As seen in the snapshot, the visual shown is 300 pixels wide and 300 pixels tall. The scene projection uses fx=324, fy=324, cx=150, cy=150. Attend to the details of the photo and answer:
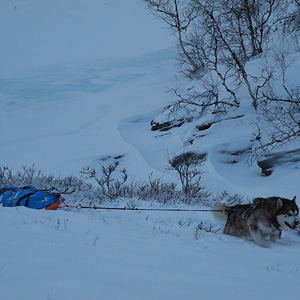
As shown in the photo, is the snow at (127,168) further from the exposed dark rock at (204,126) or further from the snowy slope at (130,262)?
the exposed dark rock at (204,126)

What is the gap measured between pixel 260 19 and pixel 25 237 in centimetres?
1933

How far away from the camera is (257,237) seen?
4762 millimetres

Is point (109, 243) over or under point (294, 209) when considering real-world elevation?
over

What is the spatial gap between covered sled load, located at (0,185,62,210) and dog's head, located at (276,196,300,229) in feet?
13.0

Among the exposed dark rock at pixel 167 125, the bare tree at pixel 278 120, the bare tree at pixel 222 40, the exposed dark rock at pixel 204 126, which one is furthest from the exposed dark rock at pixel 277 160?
the exposed dark rock at pixel 167 125

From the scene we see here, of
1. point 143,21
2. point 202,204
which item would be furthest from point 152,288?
point 143,21

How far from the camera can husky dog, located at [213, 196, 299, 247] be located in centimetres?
464

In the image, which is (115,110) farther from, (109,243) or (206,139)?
(109,243)

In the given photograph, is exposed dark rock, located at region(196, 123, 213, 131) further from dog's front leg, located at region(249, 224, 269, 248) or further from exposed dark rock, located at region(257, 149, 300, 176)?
dog's front leg, located at region(249, 224, 269, 248)

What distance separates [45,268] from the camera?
2.60m

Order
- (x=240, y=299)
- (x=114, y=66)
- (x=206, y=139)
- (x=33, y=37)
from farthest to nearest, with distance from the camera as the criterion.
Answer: (x=33, y=37)
(x=114, y=66)
(x=206, y=139)
(x=240, y=299)

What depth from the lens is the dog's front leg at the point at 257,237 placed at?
186 inches

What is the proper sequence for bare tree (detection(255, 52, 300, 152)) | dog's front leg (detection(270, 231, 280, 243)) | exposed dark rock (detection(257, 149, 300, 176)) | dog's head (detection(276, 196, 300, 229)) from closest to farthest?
dog's head (detection(276, 196, 300, 229))
dog's front leg (detection(270, 231, 280, 243))
exposed dark rock (detection(257, 149, 300, 176))
bare tree (detection(255, 52, 300, 152))

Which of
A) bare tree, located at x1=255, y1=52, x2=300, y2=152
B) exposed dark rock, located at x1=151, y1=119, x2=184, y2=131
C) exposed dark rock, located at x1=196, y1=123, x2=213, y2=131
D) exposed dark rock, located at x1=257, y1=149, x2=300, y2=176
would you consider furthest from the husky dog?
exposed dark rock, located at x1=151, y1=119, x2=184, y2=131
